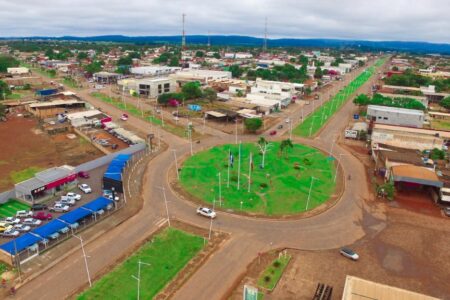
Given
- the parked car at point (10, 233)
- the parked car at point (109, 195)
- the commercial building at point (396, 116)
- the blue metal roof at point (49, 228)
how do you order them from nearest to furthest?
the blue metal roof at point (49, 228) → the parked car at point (10, 233) → the parked car at point (109, 195) → the commercial building at point (396, 116)

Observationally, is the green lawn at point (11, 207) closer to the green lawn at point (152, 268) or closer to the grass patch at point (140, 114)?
the green lawn at point (152, 268)

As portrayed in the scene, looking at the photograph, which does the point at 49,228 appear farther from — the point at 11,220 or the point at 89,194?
the point at 89,194

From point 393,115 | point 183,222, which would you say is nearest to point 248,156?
point 183,222

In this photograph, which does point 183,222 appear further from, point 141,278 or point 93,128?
point 93,128

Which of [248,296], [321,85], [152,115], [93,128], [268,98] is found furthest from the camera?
[321,85]

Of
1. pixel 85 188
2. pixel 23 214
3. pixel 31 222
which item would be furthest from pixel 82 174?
pixel 31 222

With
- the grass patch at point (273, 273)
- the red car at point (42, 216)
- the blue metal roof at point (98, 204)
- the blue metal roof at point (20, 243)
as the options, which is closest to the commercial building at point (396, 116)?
the grass patch at point (273, 273)
